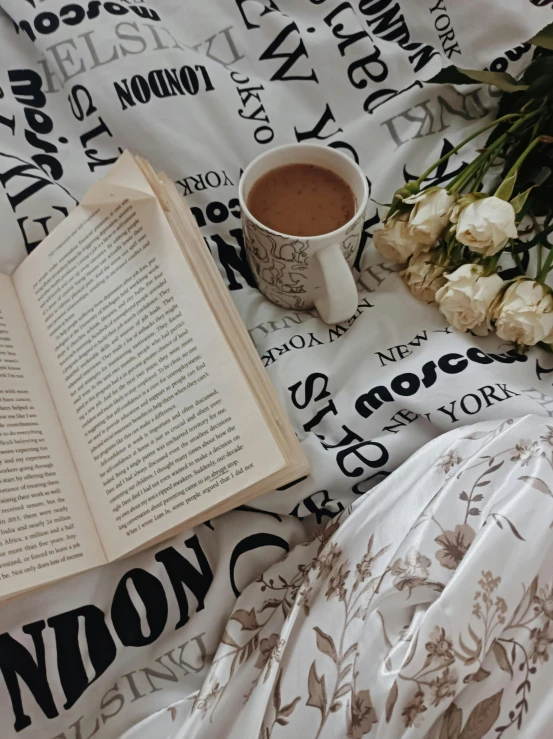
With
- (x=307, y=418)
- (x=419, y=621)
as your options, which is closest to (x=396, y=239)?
(x=307, y=418)

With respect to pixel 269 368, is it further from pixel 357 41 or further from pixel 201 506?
pixel 357 41

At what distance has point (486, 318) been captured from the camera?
49 cm

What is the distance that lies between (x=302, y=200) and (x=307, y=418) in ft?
0.62

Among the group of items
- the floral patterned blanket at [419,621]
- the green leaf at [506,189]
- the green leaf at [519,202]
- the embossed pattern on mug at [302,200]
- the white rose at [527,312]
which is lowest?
the floral patterned blanket at [419,621]

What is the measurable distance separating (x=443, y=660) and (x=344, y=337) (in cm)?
28

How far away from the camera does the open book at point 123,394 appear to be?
423mm

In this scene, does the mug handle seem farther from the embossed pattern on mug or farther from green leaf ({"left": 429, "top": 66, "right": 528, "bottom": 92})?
green leaf ({"left": 429, "top": 66, "right": 528, "bottom": 92})

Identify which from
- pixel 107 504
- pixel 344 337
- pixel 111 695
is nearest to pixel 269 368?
pixel 344 337

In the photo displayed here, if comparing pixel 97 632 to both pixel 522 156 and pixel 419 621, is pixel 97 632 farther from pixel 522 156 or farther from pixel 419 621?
pixel 522 156

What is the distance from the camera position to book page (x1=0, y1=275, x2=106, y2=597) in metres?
0.41

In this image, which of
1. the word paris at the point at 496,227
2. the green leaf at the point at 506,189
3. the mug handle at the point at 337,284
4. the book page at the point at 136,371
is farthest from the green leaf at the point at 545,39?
the book page at the point at 136,371

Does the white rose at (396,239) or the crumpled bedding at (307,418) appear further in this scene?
the white rose at (396,239)

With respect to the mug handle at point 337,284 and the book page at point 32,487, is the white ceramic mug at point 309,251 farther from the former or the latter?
the book page at point 32,487

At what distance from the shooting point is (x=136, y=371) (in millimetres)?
465
